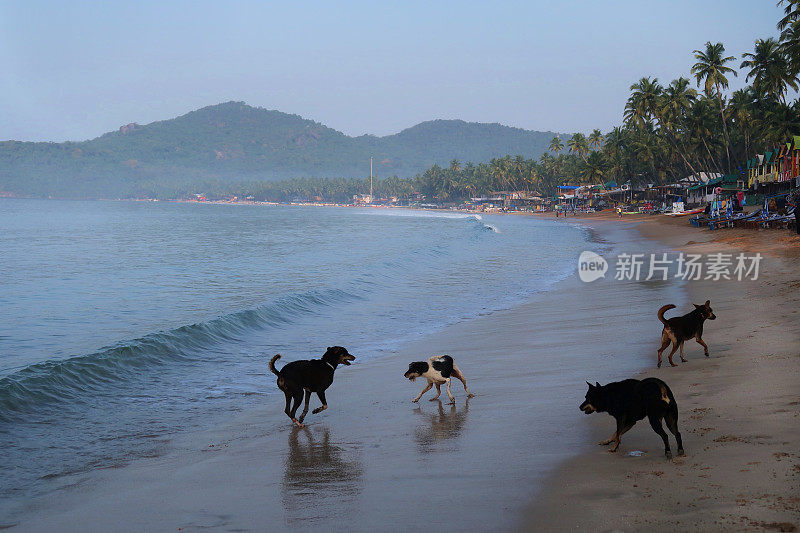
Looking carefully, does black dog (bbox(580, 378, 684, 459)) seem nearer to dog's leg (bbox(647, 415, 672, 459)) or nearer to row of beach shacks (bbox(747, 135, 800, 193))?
dog's leg (bbox(647, 415, 672, 459))

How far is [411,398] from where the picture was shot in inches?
418

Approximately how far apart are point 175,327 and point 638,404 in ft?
48.2

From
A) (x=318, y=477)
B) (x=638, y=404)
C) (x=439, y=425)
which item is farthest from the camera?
(x=439, y=425)

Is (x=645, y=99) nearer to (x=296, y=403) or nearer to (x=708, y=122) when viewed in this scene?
(x=708, y=122)

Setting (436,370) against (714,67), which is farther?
(714,67)

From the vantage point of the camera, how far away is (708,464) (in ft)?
20.0

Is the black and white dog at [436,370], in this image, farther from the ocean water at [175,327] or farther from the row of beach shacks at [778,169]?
the row of beach shacks at [778,169]

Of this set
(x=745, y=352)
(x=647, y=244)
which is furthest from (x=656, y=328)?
(x=647, y=244)

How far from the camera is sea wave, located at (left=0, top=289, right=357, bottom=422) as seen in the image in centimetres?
1180

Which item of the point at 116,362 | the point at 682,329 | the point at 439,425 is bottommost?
the point at 116,362

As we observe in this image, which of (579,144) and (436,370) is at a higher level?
(579,144)

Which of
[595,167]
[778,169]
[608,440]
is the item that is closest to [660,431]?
[608,440]

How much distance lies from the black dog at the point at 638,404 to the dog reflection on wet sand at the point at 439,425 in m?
1.91

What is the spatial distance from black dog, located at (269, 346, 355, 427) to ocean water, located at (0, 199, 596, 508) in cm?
170
